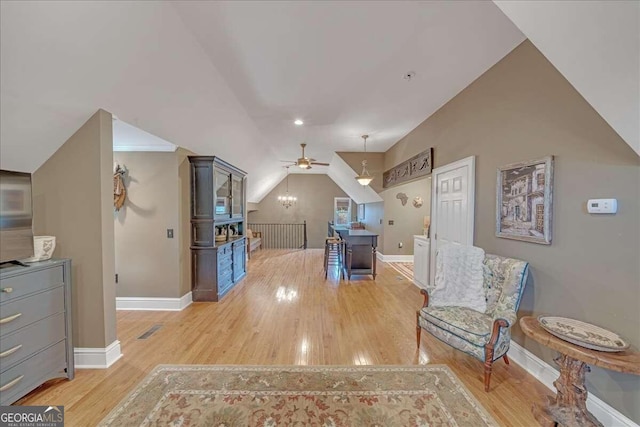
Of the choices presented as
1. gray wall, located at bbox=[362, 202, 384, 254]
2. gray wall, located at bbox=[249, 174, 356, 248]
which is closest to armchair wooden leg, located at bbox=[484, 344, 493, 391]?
gray wall, located at bbox=[362, 202, 384, 254]

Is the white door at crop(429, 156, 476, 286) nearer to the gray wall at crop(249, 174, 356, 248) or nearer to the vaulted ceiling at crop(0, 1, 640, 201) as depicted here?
the vaulted ceiling at crop(0, 1, 640, 201)

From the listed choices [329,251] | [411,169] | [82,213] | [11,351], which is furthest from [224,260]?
[411,169]

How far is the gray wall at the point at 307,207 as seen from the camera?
36.6 ft

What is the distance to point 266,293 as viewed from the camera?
4395mm

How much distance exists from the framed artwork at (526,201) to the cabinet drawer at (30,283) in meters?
4.02

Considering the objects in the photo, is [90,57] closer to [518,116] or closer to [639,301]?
[518,116]

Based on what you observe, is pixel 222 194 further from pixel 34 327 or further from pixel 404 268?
pixel 404 268

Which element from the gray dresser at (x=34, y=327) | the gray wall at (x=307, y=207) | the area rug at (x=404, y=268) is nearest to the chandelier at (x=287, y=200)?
the gray wall at (x=307, y=207)

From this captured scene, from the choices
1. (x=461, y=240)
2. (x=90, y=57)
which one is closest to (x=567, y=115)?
(x=461, y=240)

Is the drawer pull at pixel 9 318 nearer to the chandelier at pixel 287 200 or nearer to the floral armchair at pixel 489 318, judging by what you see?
the floral armchair at pixel 489 318

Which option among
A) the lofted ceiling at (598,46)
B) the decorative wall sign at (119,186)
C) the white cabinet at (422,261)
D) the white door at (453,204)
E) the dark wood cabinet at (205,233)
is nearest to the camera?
the lofted ceiling at (598,46)

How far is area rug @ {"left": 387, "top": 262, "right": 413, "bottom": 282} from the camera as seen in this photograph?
221 inches

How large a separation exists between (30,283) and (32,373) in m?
0.66

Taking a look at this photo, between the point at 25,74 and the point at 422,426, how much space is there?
→ 3542mm
